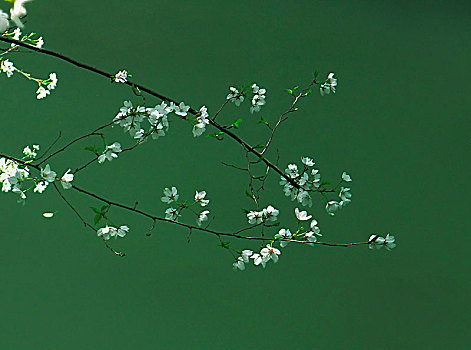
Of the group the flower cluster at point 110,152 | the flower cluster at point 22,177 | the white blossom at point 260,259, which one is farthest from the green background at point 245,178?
the flower cluster at point 110,152

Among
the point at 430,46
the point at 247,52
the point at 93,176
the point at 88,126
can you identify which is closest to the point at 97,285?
the point at 93,176

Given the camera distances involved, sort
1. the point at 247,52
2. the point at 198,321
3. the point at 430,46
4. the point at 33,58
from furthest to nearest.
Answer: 1. the point at 430,46
2. the point at 247,52
3. the point at 198,321
4. the point at 33,58

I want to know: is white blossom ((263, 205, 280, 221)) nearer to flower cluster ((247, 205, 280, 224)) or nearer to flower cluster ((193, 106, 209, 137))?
flower cluster ((247, 205, 280, 224))

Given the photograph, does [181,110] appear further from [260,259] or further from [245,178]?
[245,178]

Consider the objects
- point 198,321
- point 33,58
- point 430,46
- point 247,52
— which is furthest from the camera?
point 430,46

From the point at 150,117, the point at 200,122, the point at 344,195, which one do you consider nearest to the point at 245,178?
the point at 344,195

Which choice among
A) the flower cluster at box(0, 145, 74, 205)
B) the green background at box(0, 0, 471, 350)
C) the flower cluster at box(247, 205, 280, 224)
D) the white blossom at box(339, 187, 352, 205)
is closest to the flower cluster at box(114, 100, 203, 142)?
the flower cluster at box(0, 145, 74, 205)

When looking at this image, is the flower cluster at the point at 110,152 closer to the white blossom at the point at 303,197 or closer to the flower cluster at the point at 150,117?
the flower cluster at the point at 150,117

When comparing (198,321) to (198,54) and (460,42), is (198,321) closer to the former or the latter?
(198,54)
